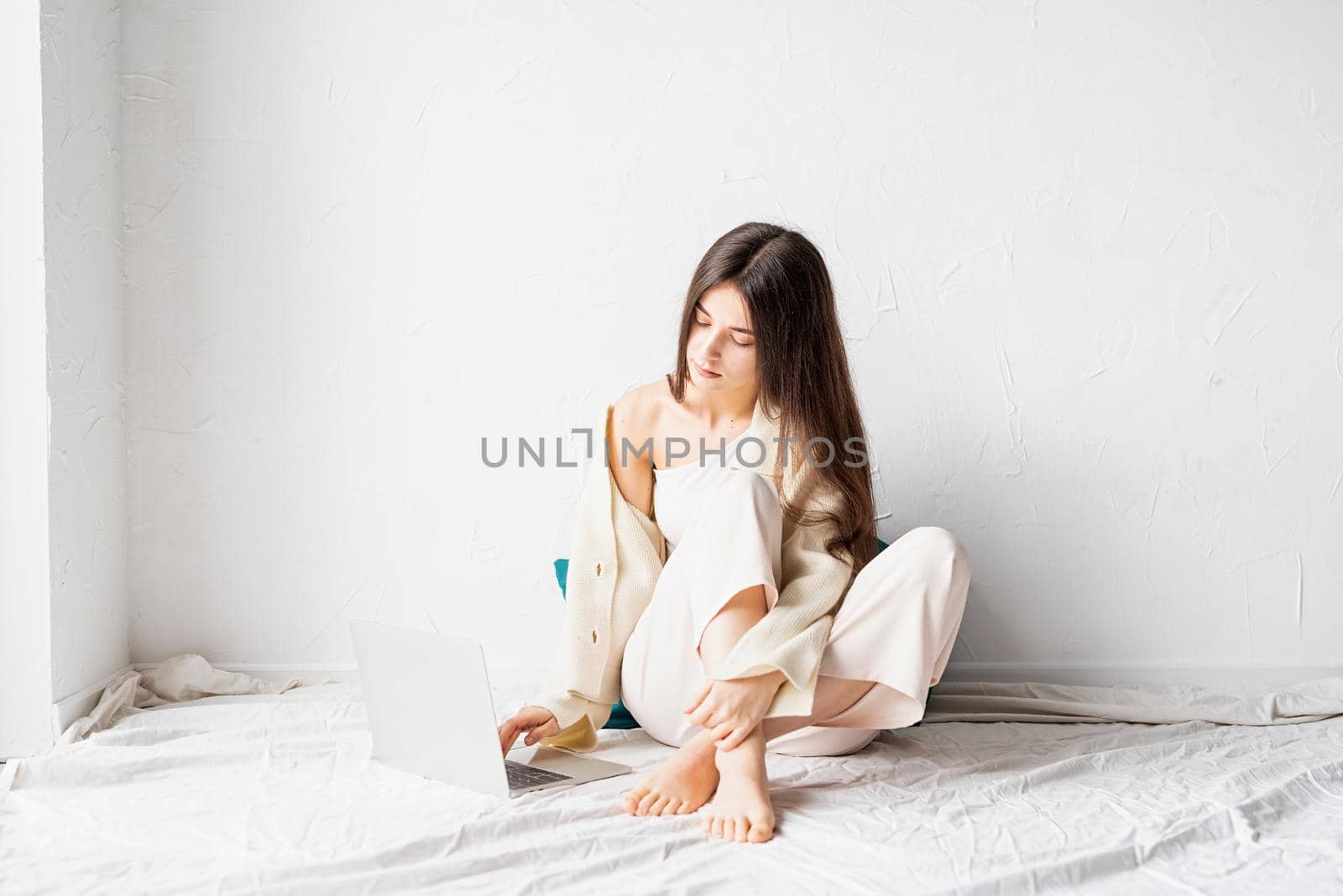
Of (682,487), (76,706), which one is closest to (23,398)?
(76,706)

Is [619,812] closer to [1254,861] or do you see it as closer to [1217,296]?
[1254,861]

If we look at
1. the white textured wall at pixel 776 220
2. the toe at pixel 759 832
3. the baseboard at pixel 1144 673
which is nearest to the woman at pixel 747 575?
the toe at pixel 759 832

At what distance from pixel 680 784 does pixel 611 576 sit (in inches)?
15.0

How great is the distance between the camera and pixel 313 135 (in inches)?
72.6

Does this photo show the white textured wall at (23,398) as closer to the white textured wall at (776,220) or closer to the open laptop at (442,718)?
the white textured wall at (776,220)

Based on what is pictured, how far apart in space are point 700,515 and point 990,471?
759 mm

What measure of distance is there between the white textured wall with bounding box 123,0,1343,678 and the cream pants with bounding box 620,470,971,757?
0.61m

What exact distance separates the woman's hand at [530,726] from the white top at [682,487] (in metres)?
0.31

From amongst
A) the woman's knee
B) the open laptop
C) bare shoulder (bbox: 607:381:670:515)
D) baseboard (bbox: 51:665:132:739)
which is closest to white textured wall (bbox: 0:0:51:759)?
baseboard (bbox: 51:665:132:739)

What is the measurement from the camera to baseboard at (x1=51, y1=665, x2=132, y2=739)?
1.53 metres

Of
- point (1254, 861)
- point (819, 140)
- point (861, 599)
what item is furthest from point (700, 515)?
point (819, 140)

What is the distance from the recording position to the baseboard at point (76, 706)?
1.53 metres

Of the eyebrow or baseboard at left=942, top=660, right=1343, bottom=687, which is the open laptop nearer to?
the eyebrow

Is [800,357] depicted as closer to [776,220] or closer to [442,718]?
[776,220]
